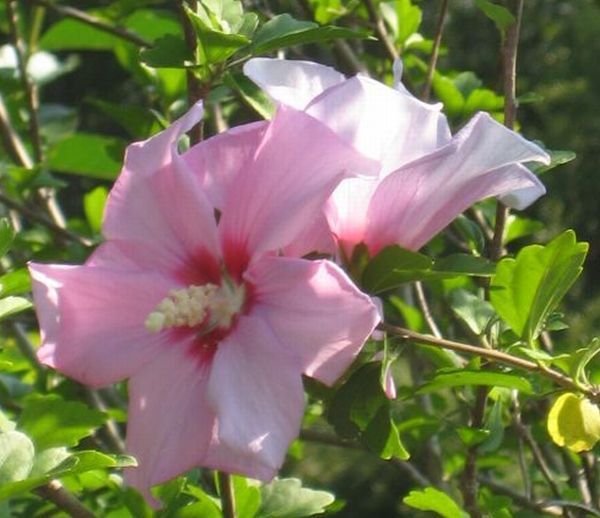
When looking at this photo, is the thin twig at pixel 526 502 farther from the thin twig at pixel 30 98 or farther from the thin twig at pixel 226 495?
the thin twig at pixel 30 98

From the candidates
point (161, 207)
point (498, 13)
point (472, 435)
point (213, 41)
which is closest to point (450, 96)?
point (498, 13)

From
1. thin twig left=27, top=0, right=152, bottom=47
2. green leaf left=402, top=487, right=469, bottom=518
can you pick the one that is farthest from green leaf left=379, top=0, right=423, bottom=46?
green leaf left=402, top=487, right=469, bottom=518

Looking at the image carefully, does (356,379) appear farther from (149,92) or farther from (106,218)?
(149,92)

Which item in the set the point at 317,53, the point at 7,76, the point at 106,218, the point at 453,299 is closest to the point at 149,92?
the point at 7,76

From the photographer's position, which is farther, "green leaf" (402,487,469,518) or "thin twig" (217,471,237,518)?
"green leaf" (402,487,469,518)

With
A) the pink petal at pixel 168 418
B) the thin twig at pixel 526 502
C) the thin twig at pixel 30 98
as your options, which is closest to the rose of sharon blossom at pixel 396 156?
the pink petal at pixel 168 418

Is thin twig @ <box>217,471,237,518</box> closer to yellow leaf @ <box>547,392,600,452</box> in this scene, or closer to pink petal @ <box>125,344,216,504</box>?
pink petal @ <box>125,344,216,504</box>
